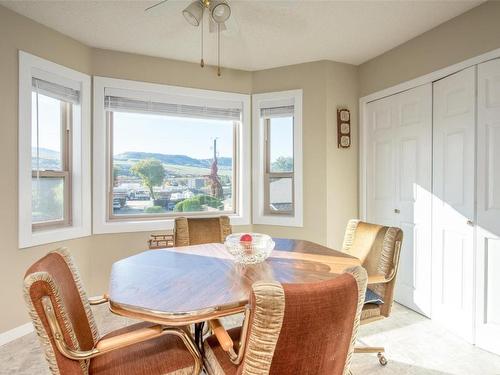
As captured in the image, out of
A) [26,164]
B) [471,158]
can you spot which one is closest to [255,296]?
[471,158]

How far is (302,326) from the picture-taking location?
2.83 ft

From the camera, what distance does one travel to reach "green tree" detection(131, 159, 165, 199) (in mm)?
3426

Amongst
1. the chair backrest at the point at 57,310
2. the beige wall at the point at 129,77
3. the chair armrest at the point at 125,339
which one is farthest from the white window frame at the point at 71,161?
the chair armrest at the point at 125,339

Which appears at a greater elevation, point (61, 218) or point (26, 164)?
point (26, 164)

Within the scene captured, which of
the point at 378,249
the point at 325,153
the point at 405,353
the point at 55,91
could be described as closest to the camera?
the point at 378,249

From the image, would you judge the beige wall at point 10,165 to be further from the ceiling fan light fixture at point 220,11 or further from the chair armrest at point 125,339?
the chair armrest at point 125,339

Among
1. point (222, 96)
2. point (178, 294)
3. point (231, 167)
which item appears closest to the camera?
point (178, 294)

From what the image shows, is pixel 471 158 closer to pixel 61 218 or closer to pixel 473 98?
pixel 473 98

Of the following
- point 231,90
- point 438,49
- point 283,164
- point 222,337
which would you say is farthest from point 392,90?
point 222,337

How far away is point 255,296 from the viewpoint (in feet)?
2.69

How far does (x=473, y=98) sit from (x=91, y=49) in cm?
345

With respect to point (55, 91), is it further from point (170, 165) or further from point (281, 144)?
point (281, 144)

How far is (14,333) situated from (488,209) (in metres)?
3.76

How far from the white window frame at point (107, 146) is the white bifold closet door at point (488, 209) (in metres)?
2.22
